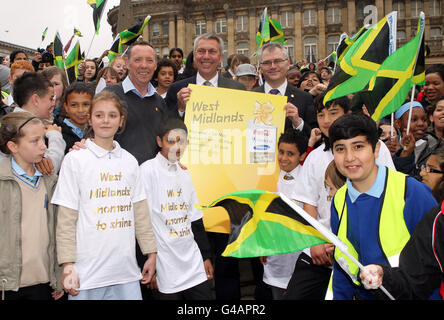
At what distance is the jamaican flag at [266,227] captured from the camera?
81.7 inches

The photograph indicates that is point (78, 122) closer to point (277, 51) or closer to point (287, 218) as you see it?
point (277, 51)

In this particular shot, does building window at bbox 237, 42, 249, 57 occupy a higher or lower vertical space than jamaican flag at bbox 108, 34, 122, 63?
higher

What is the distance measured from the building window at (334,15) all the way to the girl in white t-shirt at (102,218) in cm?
Result: 4804

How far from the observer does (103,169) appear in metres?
2.89

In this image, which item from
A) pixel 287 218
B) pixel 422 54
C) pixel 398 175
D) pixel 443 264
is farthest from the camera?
pixel 422 54

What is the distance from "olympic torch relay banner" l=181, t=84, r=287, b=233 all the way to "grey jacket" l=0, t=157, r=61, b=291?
1.46 m

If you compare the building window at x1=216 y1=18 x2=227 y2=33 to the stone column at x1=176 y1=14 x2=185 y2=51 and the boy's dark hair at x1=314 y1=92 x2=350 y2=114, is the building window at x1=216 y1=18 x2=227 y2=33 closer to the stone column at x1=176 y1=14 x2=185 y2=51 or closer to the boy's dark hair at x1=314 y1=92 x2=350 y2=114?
the stone column at x1=176 y1=14 x2=185 y2=51

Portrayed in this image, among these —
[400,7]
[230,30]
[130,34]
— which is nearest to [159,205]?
[130,34]

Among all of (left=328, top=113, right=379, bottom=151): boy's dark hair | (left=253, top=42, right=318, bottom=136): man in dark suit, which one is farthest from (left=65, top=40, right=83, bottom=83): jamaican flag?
(left=328, top=113, right=379, bottom=151): boy's dark hair

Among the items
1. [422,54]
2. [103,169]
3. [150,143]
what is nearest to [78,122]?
[150,143]

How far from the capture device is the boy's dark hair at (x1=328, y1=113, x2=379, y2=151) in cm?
253
